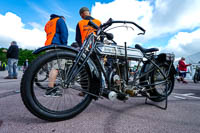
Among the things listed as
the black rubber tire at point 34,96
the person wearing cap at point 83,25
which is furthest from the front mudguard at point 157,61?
the black rubber tire at point 34,96

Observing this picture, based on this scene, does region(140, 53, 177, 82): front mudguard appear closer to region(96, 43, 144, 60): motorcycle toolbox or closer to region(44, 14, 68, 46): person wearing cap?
region(96, 43, 144, 60): motorcycle toolbox

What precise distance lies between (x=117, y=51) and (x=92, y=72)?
47 cm

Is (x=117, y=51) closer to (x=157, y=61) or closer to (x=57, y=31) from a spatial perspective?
(x=157, y=61)

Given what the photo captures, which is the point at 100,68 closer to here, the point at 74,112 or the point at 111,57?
the point at 111,57

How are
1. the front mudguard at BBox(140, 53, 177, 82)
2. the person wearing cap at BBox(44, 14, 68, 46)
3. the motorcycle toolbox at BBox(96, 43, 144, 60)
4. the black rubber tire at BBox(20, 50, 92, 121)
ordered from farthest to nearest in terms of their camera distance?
the person wearing cap at BBox(44, 14, 68, 46) → the front mudguard at BBox(140, 53, 177, 82) → the motorcycle toolbox at BBox(96, 43, 144, 60) → the black rubber tire at BBox(20, 50, 92, 121)

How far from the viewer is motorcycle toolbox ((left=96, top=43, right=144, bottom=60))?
1.63 metres

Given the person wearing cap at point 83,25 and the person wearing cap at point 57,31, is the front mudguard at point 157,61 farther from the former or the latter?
the person wearing cap at point 57,31

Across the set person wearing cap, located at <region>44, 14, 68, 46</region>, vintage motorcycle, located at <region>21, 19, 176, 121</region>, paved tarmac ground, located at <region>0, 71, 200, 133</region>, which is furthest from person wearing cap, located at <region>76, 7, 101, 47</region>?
paved tarmac ground, located at <region>0, 71, 200, 133</region>

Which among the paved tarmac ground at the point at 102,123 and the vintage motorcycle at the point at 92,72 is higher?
the vintage motorcycle at the point at 92,72

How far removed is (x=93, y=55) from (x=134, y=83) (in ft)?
2.64

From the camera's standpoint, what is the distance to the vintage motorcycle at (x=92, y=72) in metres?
1.25

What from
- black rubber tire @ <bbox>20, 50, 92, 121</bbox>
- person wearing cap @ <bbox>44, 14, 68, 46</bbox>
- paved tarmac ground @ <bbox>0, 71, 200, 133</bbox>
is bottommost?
paved tarmac ground @ <bbox>0, 71, 200, 133</bbox>

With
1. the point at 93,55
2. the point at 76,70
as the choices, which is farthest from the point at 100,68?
the point at 76,70

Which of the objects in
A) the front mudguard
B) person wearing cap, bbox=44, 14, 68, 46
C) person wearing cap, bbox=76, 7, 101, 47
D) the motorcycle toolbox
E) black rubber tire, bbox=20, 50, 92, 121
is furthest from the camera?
person wearing cap, bbox=76, 7, 101, 47
